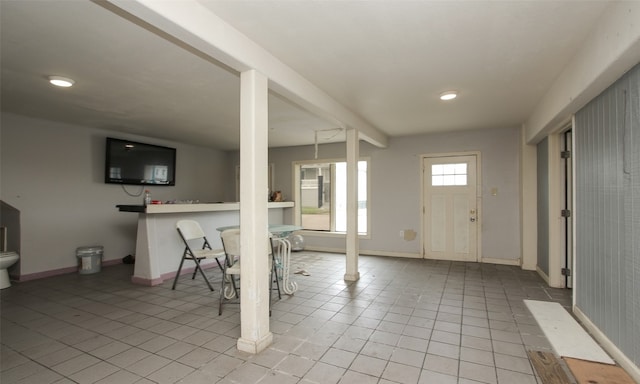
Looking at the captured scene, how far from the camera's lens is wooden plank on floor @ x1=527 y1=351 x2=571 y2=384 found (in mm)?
1970

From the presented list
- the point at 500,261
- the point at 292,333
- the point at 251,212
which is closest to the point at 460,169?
the point at 500,261

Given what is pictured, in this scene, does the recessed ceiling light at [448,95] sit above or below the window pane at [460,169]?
above

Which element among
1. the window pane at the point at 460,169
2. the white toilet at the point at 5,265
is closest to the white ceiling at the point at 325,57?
the window pane at the point at 460,169

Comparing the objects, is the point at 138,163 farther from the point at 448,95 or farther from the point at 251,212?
the point at 448,95

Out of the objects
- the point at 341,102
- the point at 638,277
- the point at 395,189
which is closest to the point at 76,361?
the point at 341,102

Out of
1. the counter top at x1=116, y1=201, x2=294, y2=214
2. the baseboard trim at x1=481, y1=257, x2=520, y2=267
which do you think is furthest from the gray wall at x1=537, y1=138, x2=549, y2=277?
the counter top at x1=116, y1=201, x2=294, y2=214

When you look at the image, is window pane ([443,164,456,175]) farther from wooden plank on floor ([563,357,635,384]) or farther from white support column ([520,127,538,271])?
wooden plank on floor ([563,357,635,384])

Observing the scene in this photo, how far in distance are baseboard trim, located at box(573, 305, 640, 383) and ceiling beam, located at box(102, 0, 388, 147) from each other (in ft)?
10.3

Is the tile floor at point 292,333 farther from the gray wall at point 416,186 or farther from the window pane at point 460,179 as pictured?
the window pane at point 460,179

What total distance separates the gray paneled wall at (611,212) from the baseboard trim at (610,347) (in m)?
0.04

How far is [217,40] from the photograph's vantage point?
1998 mm

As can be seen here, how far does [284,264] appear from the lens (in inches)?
150

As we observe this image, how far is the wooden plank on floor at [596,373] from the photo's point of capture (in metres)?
1.95

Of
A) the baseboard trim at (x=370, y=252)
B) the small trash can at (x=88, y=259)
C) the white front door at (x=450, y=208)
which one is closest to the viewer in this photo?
the small trash can at (x=88, y=259)
